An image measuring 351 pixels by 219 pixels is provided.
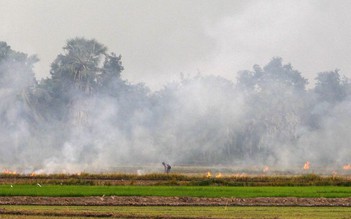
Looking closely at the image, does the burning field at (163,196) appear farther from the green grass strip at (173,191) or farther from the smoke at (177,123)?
the smoke at (177,123)

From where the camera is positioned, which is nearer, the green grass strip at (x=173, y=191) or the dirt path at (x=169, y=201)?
the dirt path at (x=169, y=201)

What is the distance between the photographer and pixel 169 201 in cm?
4994

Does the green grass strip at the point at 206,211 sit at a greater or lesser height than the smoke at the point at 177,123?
lesser

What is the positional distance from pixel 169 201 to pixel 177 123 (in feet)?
186

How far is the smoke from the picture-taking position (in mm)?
99875

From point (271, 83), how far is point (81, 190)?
66944 mm

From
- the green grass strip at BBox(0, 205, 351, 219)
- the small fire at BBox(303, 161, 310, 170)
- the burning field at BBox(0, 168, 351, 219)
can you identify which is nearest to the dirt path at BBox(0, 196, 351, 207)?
the burning field at BBox(0, 168, 351, 219)

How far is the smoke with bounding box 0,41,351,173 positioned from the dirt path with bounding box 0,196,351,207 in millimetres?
42255

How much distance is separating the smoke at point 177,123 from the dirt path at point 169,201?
42255 millimetres

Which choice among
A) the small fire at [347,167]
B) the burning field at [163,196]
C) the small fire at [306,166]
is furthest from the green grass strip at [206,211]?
the small fire at [306,166]

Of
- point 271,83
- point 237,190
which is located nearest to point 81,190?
point 237,190

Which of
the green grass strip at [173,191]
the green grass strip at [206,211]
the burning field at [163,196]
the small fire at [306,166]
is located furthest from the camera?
the small fire at [306,166]

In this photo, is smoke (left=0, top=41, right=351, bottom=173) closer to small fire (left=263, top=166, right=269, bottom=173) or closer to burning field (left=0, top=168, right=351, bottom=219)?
small fire (left=263, top=166, right=269, bottom=173)

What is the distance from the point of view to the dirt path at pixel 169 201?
1914 inches
